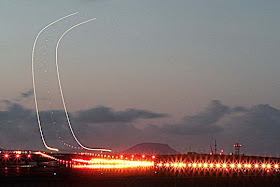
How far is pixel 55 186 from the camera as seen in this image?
94.4m

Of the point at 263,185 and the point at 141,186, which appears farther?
the point at 263,185

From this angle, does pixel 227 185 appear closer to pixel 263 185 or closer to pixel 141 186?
pixel 263 185

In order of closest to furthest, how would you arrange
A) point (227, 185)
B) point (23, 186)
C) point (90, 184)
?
point (23, 186) → point (90, 184) → point (227, 185)

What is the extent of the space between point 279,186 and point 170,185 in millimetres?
22554

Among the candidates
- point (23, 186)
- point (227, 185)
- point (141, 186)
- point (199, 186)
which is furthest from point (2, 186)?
point (227, 185)

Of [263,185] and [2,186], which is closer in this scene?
[2,186]

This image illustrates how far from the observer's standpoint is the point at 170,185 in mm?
101688

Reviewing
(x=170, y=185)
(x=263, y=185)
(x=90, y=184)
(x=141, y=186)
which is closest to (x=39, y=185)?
(x=90, y=184)

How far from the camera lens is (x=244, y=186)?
105 metres

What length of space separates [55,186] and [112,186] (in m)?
10.8

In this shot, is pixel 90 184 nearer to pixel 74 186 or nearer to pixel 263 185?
pixel 74 186

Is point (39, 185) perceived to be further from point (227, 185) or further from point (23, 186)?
point (227, 185)

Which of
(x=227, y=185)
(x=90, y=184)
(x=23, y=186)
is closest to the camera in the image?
(x=23, y=186)

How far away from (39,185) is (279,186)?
48.5 m
